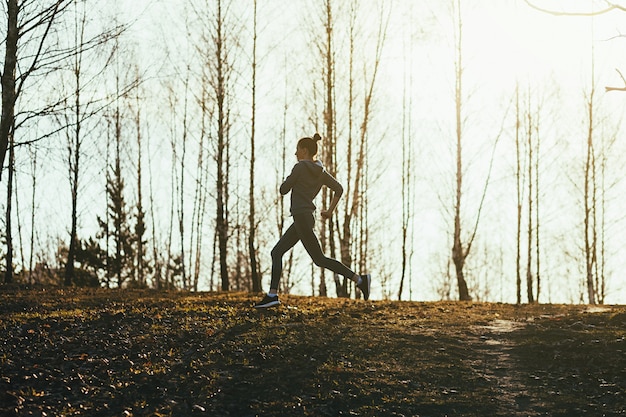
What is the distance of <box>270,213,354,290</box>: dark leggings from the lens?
35.2ft

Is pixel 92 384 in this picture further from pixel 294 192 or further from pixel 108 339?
pixel 294 192

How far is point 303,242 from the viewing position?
10.8m

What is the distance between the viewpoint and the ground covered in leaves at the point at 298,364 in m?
7.04

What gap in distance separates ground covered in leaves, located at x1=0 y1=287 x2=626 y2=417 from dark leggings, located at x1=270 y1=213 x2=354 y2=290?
0.73 metres

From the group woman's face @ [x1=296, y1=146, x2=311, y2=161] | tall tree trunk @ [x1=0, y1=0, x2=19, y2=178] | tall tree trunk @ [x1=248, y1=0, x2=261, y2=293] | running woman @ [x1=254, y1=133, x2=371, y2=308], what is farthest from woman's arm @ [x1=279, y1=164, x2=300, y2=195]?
tall tree trunk @ [x1=248, y1=0, x2=261, y2=293]

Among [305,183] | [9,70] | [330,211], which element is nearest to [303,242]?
[330,211]

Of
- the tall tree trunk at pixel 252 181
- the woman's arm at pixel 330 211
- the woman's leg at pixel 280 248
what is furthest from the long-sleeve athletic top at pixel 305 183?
the tall tree trunk at pixel 252 181

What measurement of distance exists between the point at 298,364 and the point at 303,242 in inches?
116

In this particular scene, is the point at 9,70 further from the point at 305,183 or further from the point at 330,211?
the point at 330,211

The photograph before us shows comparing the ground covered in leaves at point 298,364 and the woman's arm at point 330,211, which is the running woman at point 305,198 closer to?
the woman's arm at point 330,211

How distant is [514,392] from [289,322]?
11.7 ft

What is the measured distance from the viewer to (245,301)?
1308cm

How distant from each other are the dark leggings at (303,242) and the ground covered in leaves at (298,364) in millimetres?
731

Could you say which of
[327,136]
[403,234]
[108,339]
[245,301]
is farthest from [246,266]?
[108,339]
